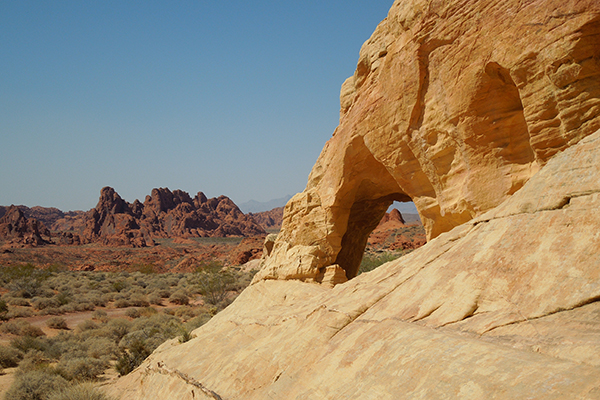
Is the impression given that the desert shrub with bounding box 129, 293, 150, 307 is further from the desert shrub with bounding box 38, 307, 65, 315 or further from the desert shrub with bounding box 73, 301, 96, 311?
the desert shrub with bounding box 38, 307, 65, 315

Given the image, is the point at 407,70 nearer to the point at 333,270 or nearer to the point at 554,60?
the point at 554,60

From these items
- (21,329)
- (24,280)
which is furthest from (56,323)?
(24,280)

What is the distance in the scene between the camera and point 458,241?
4699 mm

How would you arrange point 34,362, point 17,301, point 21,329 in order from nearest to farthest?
1. point 34,362
2. point 21,329
3. point 17,301

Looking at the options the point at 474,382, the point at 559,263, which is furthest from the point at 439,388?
the point at 559,263

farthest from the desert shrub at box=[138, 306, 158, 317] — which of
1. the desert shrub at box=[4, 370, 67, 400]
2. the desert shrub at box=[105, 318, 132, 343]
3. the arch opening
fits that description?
the arch opening

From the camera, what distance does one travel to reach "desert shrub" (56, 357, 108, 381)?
11.6 meters

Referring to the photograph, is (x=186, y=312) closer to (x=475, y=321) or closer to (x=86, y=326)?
(x=86, y=326)

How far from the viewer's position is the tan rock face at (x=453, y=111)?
4746 millimetres

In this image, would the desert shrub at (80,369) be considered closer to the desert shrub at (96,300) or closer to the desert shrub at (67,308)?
the desert shrub at (67,308)

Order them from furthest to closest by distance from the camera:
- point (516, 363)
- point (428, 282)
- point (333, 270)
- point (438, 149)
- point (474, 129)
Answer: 1. point (333, 270)
2. point (438, 149)
3. point (474, 129)
4. point (428, 282)
5. point (516, 363)

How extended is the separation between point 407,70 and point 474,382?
5.77 m

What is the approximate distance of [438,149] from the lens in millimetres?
6922

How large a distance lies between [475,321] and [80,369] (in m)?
12.6
